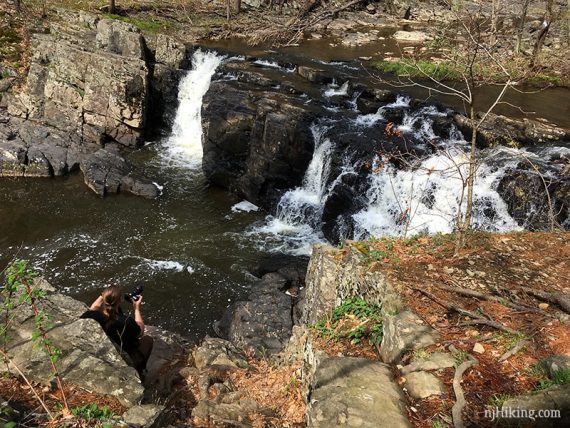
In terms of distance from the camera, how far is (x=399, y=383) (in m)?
4.99

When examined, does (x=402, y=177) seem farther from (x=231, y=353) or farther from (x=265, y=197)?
(x=231, y=353)

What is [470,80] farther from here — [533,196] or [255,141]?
[255,141]

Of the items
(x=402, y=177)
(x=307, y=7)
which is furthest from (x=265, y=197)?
(x=307, y=7)

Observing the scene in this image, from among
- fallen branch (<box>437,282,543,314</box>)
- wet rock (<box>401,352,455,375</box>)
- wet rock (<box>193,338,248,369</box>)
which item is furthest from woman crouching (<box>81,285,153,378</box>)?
fallen branch (<box>437,282,543,314</box>)

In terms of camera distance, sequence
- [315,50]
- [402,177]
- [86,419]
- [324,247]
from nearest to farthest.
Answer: [86,419] → [324,247] → [402,177] → [315,50]

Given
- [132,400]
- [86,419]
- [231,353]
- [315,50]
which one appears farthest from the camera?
[315,50]

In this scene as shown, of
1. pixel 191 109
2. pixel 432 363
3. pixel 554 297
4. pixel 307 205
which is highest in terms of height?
pixel 554 297

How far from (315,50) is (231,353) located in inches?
943

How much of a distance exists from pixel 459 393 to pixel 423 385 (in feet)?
1.35

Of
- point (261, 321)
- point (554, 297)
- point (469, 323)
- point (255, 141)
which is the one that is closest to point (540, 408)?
point (469, 323)

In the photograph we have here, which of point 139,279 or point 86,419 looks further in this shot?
point 139,279

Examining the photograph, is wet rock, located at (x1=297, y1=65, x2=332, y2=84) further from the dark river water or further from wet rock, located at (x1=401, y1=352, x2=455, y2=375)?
wet rock, located at (x1=401, y1=352, x2=455, y2=375)

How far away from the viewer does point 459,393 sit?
4469 millimetres

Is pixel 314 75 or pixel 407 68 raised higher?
pixel 407 68
